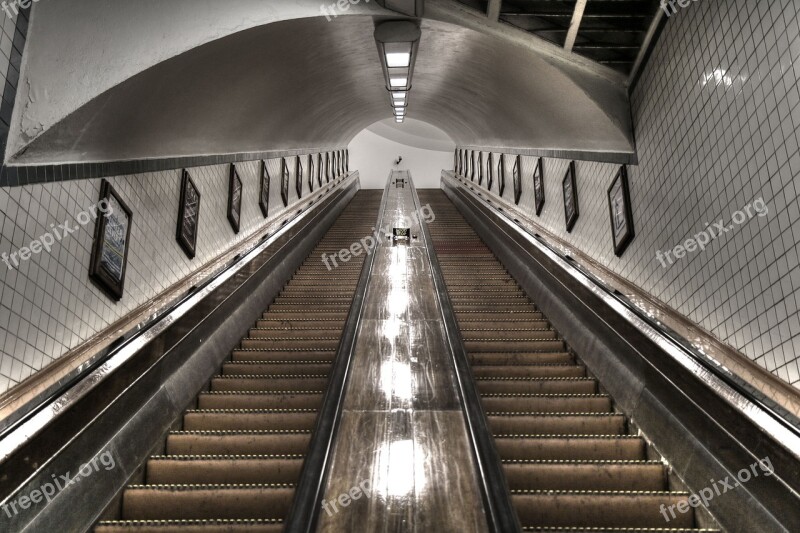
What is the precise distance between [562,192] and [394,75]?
112 inches

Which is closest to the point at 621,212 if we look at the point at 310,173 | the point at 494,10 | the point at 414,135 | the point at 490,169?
the point at 494,10

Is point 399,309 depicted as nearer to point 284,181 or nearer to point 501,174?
point 284,181

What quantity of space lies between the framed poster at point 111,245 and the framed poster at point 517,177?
678 cm

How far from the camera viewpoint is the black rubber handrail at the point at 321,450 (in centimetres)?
198

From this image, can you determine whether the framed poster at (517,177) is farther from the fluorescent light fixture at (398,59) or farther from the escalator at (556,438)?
the escalator at (556,438)

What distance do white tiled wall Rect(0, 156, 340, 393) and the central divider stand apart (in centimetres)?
164

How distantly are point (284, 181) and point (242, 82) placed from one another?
436 centimetres

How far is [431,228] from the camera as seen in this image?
10.7 metres

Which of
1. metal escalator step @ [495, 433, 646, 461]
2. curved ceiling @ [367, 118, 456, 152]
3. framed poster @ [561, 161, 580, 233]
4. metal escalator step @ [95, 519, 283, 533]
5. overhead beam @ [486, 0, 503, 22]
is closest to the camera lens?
metal escalator step @ [95, 519, 283, 533]

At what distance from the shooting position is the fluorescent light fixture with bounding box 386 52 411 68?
19.5 feet

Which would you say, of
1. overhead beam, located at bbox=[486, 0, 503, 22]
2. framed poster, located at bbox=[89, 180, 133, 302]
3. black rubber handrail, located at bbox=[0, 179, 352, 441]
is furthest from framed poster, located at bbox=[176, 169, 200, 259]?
overhead beam, located at bbox=[486, 0, 503, 22]

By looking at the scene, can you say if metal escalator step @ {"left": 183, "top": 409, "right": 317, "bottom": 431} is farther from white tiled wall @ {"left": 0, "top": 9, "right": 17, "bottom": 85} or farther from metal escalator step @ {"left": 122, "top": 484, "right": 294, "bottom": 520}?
white tiled wall @ {"left": 0, "top": 9, "right": 17, "bottom": 85}

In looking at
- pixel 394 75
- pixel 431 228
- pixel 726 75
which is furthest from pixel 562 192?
pixel 431 228

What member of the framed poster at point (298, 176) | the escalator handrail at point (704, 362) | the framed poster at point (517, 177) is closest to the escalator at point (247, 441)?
the escalator handrail at point (704, 362)
